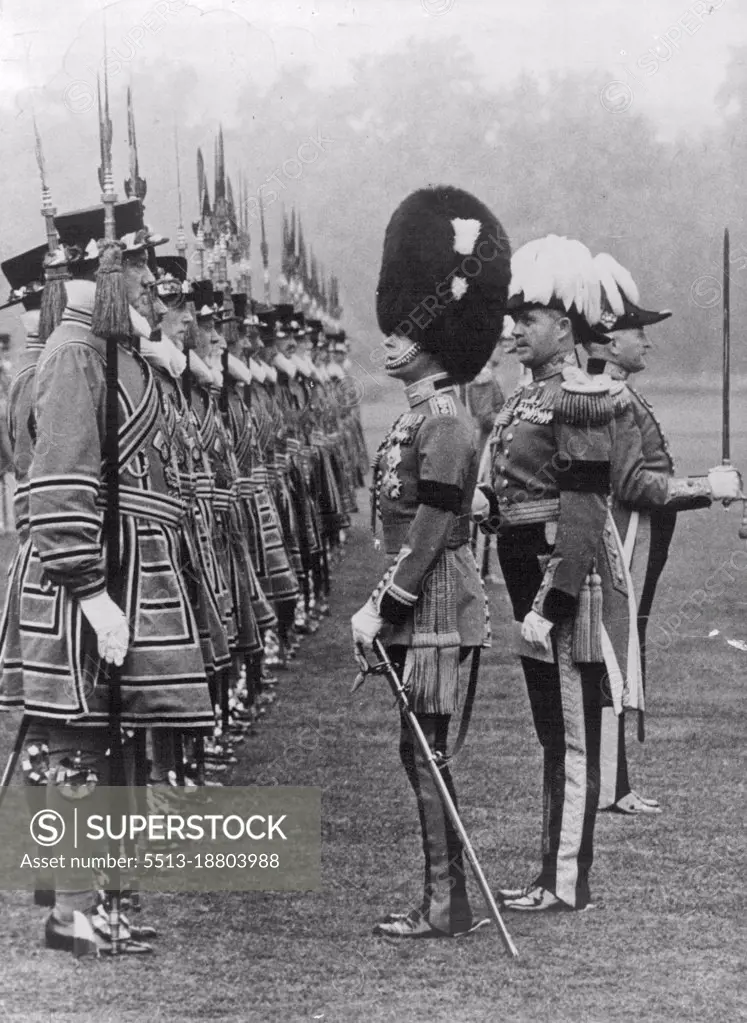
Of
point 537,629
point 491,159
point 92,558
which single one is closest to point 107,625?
point 92,558

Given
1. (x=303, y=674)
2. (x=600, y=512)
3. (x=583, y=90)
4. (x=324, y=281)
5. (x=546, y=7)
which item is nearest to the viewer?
(x=600, y=512)

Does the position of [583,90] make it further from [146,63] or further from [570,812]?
[570,812]

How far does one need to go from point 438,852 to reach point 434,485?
0.98 metres

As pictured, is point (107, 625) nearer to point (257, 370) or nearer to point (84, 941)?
point (84, 941)

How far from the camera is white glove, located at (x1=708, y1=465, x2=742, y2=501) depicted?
16.4ft

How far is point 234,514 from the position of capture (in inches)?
280

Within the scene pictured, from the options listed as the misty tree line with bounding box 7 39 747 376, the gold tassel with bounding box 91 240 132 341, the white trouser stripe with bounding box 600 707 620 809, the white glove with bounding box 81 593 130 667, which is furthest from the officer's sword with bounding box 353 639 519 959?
the misty tree line with bounding box 7 39 747 376

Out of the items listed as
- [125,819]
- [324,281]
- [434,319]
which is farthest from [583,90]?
[324,281]

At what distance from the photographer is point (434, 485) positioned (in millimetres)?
4066

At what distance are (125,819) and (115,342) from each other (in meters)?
1.30

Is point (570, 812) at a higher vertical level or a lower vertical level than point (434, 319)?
lower

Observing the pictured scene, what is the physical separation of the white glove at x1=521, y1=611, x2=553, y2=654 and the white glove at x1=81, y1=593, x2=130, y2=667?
1.10 m

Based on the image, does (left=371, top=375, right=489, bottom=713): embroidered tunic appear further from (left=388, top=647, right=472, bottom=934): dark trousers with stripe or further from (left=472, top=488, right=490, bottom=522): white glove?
(left=472, top=488, right=490, bottom=522): white glove

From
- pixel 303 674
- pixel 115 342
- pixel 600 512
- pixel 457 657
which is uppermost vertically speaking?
pixel 115 342
